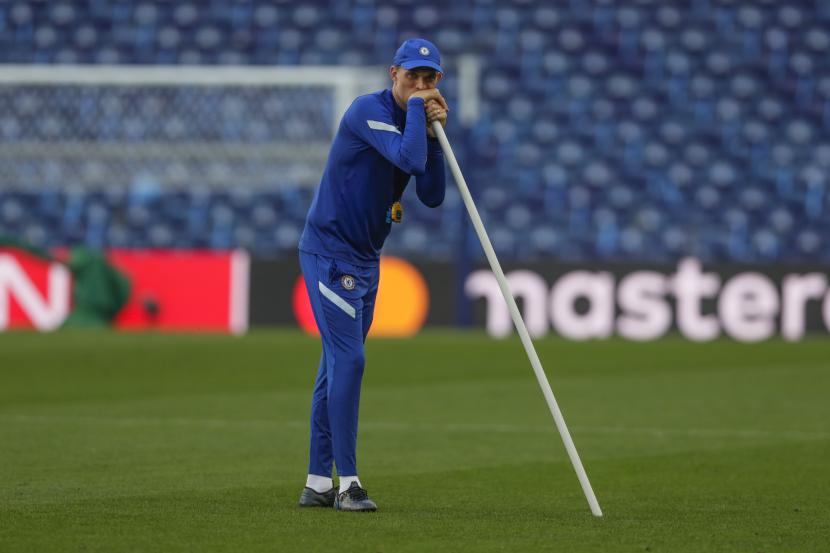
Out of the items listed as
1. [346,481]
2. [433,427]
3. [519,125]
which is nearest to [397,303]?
[519,125]

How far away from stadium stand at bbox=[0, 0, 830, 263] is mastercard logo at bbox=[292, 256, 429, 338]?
2.05m

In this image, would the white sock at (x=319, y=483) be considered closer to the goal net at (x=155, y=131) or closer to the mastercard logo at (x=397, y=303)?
the mastercard logo at (x=397, y=303)

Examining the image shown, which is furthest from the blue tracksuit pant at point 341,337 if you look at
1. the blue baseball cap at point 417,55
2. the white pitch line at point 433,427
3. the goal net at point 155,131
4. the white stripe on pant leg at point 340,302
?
the goal net at point 155,131

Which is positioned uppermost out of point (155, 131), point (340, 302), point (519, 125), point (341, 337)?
point (519, 125)

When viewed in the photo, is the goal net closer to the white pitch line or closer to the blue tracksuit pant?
the white pitch line

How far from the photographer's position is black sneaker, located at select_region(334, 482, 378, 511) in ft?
20.2

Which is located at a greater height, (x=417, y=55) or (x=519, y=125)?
(x=519, y=125)

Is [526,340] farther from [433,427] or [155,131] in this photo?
[155,131]

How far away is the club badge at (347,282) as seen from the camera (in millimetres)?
6328

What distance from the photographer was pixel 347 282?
20.8 ft

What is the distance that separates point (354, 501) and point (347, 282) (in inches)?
33.5

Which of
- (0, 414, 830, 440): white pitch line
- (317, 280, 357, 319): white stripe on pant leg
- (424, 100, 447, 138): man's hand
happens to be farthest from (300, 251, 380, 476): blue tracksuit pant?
(0, 414, 830, 440): white pitch line

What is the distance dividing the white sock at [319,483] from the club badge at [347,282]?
2.50ft

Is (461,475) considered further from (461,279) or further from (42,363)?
(461,279)
